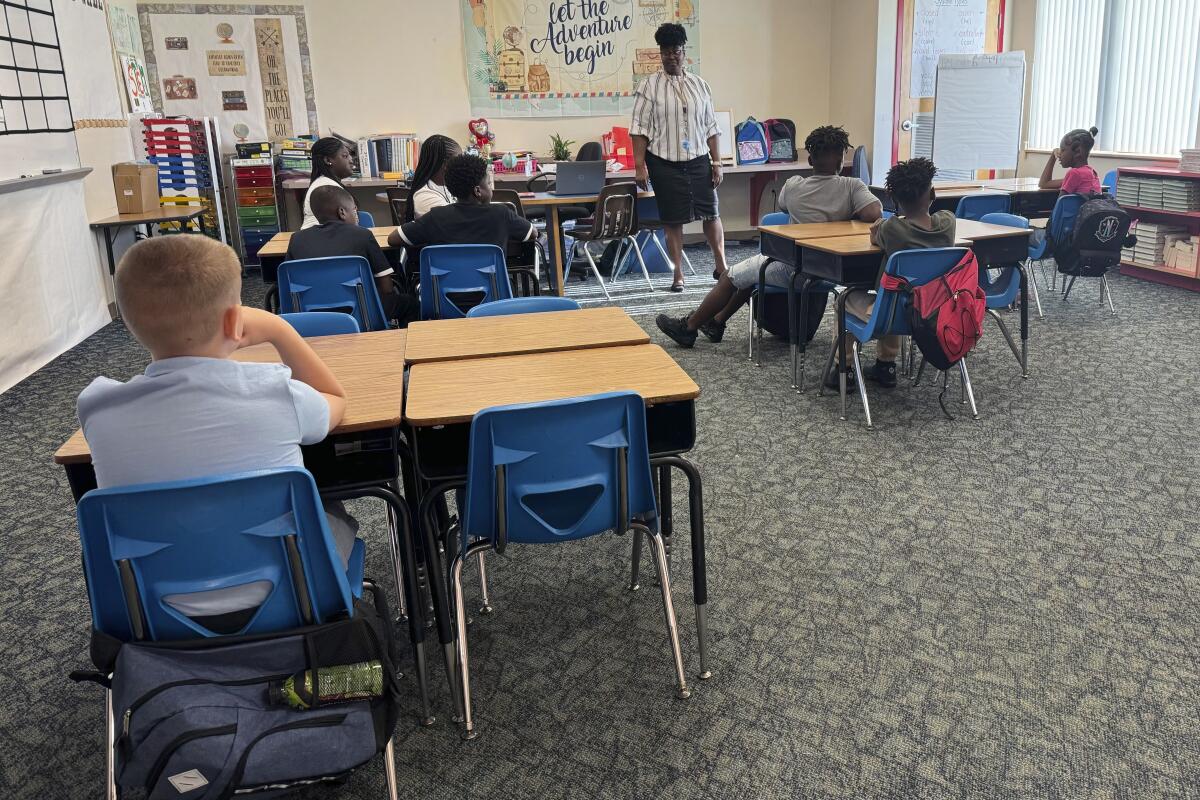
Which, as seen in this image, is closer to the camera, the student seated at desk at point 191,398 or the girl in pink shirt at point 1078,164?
the student seated at desk at point 191,398

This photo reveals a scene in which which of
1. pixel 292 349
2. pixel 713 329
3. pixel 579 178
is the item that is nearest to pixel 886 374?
pixel 713 329

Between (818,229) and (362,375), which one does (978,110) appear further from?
(362,375)

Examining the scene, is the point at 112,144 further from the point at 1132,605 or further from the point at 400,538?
the point at 1132,605

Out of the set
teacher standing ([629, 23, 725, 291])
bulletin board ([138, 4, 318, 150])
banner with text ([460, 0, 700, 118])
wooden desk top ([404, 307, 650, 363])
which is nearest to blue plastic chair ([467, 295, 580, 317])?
wooden desk top ([404, 307, 650, 363])

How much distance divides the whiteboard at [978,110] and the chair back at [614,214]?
2321 mm

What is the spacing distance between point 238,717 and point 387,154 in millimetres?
7144

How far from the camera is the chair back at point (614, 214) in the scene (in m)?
6.23

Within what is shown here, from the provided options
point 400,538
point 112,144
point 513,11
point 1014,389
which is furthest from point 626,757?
point 513,11

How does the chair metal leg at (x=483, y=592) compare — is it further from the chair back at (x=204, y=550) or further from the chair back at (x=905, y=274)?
the chair back at (x=905, y=274)

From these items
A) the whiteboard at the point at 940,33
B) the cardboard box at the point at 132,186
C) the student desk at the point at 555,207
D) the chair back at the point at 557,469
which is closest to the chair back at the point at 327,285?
the chair back at the point at 557,469

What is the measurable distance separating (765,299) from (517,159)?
402 cm

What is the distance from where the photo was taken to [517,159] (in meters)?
8.09

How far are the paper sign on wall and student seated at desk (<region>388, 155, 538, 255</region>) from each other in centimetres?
482

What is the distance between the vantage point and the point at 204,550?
144cm
